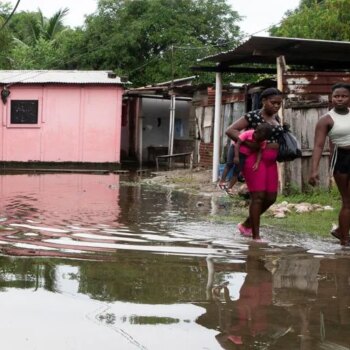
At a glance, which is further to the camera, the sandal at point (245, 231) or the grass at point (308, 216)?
the grass at point (308, 216)

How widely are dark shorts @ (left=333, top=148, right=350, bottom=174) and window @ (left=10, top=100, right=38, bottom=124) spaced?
1713cm

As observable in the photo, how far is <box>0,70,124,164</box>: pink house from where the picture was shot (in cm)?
2112

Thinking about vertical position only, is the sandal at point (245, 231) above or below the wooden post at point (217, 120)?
below

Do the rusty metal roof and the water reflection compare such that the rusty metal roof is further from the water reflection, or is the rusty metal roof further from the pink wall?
the pink wall

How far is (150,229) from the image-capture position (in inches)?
260

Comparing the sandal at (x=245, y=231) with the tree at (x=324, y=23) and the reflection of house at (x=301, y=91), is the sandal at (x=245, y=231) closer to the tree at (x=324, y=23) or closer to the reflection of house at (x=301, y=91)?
the reflection of house at (x=301, y=91)

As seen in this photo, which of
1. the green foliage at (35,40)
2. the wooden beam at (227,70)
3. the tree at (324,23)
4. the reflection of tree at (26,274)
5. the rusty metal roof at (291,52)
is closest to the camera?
the reflection of tree at (26,274)

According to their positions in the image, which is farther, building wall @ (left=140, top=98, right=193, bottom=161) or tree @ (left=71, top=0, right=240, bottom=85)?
tree @ (left=71, top=0, right=240, bottom=85)

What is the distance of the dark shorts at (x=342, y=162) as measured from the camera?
5.55 meters

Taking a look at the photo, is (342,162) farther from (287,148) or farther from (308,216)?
(308,216)

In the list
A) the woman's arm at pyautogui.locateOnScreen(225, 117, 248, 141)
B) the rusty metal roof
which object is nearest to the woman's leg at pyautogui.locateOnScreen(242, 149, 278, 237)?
the woman's arm at pyautogui.locateOnScreen(225, 117, 248, 141)

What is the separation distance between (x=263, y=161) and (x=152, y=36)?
70.5 ft

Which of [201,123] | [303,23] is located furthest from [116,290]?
[303,23]

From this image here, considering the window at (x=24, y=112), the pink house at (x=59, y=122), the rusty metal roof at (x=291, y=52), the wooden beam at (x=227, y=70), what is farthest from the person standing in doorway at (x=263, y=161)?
the window at (x=24, y=112)
